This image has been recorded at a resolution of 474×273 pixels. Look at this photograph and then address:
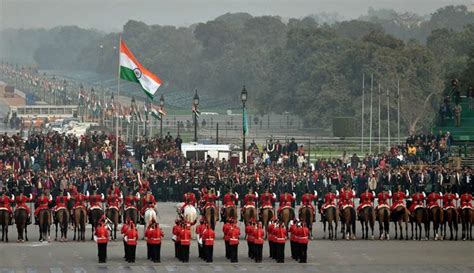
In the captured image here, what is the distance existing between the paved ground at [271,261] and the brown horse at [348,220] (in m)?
0.51

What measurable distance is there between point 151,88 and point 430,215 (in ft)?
74.3

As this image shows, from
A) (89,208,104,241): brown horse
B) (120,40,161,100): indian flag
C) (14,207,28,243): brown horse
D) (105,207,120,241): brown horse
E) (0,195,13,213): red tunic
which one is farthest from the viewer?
(120,40,161,100): indian flag

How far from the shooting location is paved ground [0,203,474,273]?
1816 inches

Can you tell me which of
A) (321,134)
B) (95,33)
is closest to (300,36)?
(321,134)

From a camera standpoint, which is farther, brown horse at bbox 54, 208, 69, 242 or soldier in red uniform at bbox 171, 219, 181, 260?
brown horse at bbox 54, 208, 69, 242

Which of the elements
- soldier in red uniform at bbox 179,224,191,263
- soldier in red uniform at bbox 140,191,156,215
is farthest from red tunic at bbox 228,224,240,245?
soldier in red uniform at bbox 140,191,156,215

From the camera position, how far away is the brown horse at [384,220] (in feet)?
175

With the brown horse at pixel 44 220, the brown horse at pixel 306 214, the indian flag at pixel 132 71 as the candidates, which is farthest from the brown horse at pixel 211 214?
the indian flag at pixel 132 71

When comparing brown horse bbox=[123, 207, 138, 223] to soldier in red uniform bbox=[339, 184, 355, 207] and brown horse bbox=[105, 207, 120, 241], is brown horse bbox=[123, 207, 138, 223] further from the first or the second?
soldier in red uniform bbox=[339, 184, 355, 207]

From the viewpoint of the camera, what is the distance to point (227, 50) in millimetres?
158125

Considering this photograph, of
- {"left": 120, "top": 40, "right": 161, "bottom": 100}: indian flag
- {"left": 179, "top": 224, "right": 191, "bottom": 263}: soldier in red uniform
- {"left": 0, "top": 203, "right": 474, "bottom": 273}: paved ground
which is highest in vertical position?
{"left": 120, "top": 40, "right": 161, "bottom": 100}: indian flag

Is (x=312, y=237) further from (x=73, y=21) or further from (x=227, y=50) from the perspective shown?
(x=227, y=50)

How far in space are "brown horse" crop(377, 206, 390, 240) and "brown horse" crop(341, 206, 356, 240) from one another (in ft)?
2.37

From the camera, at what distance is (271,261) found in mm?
48375
